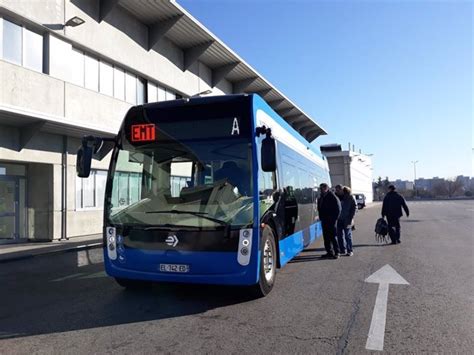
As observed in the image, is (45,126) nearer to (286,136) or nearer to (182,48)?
(286,136)

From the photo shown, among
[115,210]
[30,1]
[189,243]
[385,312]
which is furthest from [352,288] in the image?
[30,1]

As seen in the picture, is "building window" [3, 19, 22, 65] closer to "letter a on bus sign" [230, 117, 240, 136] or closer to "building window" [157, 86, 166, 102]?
"building window" [157, 86, 166, 102]

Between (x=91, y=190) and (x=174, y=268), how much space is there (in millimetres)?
11704

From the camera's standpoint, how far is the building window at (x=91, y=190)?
15719mm

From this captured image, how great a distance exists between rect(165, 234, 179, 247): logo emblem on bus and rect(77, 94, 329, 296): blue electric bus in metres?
0.01

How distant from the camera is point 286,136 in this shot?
8570mm

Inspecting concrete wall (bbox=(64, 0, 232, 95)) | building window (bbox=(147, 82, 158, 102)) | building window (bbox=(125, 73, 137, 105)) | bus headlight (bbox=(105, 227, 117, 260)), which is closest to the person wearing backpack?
bus headlight (bbox=(105, 227, 117, 260))

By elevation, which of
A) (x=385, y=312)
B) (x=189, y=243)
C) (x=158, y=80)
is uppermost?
(x=158, y=80)

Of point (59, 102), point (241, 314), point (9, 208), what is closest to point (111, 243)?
point (241, 314)

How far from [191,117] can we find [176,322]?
9.34 ft

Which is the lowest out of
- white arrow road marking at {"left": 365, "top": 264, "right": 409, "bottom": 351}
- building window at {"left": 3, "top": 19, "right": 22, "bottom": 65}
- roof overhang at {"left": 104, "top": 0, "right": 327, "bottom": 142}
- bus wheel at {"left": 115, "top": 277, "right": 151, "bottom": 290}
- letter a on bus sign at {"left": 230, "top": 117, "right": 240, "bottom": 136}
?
white arrow road marking at {"left": 365, "top": 264, "right": 409, "bottom": 351}

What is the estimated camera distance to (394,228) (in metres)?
12.8

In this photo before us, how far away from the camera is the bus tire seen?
5988mm

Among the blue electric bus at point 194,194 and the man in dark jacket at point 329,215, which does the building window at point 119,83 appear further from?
the blue electric bus at point 194,194
